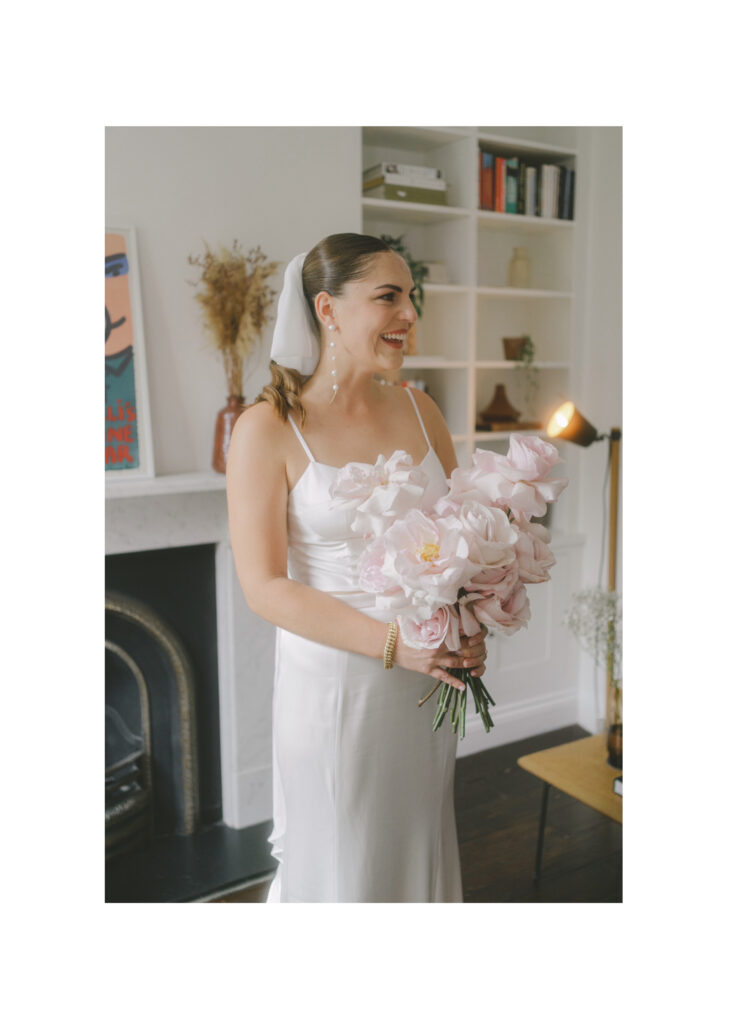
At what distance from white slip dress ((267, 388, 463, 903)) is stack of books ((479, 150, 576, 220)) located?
1.77 metres

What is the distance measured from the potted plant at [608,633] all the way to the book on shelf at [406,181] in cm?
155

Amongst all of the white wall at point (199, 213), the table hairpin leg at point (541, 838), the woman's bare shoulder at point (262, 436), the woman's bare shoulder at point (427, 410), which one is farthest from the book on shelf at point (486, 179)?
the table hairpin leg at point (541, 838)

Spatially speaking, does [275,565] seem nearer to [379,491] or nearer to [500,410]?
[379,491]

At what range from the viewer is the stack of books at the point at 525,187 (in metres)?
3.05

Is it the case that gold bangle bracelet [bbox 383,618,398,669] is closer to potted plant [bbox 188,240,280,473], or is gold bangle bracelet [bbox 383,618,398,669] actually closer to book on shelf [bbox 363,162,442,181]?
potted plant [bbox 188,240,280,473]

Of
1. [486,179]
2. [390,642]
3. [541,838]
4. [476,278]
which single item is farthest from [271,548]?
[486,179]

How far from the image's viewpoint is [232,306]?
2387 mm

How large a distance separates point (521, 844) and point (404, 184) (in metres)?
2.23
